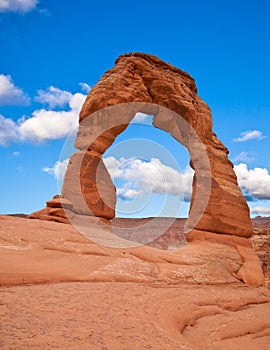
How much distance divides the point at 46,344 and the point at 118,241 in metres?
7.09

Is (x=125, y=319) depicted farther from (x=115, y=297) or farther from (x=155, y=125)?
(x=155, y=125)

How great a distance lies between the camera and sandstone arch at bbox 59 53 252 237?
12.5 m

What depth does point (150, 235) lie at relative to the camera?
42250 mm

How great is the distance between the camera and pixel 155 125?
48.4 ft

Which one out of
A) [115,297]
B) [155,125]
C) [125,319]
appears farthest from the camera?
[155,125]

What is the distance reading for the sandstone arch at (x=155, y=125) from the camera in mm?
12516

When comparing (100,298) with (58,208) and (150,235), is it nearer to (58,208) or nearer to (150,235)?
(58,208)

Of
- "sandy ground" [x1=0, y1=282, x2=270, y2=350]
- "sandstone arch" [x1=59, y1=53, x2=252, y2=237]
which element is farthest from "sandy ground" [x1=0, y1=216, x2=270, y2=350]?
"sandstone arch" [x1=59, y1=53, x2=252, y2=237]

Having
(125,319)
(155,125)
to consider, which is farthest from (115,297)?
(155,125)

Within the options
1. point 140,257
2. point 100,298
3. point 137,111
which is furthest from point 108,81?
point 100,298

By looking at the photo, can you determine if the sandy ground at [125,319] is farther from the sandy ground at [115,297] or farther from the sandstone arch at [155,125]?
the sandstone arch at [155,125]

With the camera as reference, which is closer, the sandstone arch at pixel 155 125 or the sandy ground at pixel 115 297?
the sandy ground at pixel 115 297

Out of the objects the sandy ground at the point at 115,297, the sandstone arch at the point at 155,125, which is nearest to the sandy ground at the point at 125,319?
the sandy ground at the point at 115,297

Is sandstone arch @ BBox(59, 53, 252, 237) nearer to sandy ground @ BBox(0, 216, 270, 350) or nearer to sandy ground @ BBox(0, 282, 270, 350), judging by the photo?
sandy ground @ BBox(0, 216, 270, 350)
